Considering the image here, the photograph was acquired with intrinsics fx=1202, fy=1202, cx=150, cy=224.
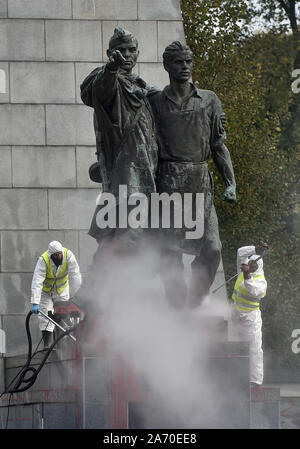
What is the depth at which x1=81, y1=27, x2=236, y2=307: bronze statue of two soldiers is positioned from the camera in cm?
1137

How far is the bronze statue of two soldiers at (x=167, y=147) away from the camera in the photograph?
1137cm

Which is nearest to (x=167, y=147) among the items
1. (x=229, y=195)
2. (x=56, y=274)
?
(x=229, y=195)

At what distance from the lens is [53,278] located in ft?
49.3

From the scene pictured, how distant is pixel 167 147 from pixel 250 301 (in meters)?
4.30

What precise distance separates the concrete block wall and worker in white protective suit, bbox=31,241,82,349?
36.0 inches

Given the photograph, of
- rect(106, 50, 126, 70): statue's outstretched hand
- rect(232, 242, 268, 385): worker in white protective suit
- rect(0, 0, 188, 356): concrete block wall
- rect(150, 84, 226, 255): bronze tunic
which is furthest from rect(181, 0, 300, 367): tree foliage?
rect(106, 50, 126, 70): statue's outstretched hand

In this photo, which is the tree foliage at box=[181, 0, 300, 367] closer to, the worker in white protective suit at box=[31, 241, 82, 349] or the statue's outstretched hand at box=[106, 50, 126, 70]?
the worker in white protective suit at box=[31, 241, 82, 349]

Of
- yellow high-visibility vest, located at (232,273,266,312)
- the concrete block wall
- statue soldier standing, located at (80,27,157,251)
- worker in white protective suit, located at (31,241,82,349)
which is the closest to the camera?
statue soldier standing, located at (80,27,157,251)

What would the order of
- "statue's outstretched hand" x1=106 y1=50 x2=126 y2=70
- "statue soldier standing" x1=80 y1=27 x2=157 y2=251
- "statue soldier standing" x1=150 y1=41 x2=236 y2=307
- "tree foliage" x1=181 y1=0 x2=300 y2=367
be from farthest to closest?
1. "tree foliage" x1=181 y1=0 x2=300 y2=367
2. "statue soldier standing" x1=150 y1=41 x2=236 y2=307
3. "statue soldier standing" x1=80 y1=27 x2=157 y2=251
4. "statue's outstretched hand" x1=106 y1=50 x2=126 y2=70

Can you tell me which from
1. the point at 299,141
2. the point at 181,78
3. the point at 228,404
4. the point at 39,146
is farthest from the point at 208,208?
the point at 299,141

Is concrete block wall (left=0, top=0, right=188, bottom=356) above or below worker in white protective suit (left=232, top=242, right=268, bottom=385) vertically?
above

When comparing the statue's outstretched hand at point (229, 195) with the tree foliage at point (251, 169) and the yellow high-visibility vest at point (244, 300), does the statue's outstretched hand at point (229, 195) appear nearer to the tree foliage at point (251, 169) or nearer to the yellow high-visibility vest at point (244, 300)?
the yellow high-visibility vest at point (244, 300)

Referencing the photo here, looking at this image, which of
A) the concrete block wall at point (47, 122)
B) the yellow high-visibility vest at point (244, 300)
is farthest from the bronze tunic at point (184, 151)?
the concrete block wall at point (47, 122)

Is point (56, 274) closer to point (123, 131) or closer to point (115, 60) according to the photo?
point (123, 131)
